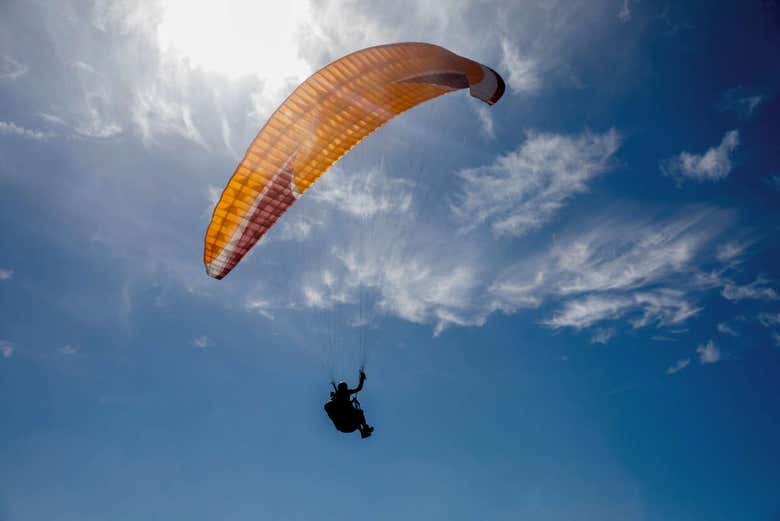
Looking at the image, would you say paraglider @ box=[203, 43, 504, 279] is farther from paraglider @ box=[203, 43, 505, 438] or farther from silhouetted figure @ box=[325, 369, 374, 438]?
silhouetted figure @ box=[325, 369, 374, 438]

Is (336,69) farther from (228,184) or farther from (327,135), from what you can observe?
(228,184)

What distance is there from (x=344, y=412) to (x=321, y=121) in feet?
24.6

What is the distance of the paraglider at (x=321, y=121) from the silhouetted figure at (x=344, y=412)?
4.52 metres

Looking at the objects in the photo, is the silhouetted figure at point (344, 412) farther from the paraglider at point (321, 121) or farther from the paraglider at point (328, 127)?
the paraglider at point (321, 121)

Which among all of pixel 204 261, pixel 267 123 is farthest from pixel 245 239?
pixel 267 123

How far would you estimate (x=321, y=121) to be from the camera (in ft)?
38.3

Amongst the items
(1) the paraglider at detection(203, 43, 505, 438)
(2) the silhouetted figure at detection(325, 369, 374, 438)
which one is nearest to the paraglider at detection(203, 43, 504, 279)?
(1) the paraglider at detection(203, 43, 505, 438)

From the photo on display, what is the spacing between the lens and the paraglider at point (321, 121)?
11047 mm

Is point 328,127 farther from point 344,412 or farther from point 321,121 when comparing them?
point 344,412

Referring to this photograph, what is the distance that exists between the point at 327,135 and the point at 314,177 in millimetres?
1242

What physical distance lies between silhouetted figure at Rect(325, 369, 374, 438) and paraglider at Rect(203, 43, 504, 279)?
4.52 m

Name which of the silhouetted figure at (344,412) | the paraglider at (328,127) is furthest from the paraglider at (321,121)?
the silhouetted figure at (344,412)

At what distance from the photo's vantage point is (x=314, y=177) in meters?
12.9

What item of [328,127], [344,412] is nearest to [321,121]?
[328,127]
